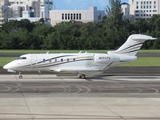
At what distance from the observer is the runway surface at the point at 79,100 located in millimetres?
19953

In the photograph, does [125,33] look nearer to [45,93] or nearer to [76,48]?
[76,48]

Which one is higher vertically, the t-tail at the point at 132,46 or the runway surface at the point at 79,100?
the t-tail at the point at 132,46

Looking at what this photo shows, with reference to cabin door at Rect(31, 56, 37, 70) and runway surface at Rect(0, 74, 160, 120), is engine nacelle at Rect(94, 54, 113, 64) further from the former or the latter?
cabin door at Rect(31, 56, 37, 70)

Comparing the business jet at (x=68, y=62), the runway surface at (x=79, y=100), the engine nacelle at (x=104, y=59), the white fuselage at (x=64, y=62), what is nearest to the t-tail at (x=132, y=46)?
the business jet at (x=68, y=62)

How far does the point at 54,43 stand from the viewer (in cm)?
11919

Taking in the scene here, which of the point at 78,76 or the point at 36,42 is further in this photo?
the point at 36,42

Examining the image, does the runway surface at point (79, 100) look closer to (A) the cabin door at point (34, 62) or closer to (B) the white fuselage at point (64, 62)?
(A) the cabin door at point (34, 62)

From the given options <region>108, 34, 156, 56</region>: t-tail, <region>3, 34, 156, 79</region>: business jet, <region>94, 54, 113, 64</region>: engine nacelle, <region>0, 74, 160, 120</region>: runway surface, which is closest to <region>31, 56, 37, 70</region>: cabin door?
<region>3, 34, 156, 79</region>: business jet

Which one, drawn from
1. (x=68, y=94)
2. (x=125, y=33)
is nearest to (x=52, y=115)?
(x=68, y=94)

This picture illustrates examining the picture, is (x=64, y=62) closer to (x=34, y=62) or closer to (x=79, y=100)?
(x=34, y=62)

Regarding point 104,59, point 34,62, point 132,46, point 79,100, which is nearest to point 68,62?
point 34,62

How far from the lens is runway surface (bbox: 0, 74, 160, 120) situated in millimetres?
19953

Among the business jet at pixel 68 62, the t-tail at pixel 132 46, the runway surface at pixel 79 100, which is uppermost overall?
the t-tail at pixel 132 46

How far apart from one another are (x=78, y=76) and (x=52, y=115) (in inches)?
805
